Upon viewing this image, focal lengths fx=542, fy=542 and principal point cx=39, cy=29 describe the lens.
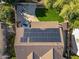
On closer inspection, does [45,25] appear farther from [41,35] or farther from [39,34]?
[41,35]

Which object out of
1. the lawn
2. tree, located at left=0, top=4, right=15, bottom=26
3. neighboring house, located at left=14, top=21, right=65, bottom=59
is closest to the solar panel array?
neighboring house, located at left=14, top=21, right=65, bottom=59

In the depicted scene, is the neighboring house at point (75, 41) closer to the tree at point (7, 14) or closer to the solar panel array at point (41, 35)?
the solar panel array at point (41, 35)

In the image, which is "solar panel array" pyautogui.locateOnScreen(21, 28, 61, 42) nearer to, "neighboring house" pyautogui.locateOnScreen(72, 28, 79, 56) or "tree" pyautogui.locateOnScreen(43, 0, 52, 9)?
"neighboring house" pyautogui.locateOnScreen(72, 28, 79, 56)

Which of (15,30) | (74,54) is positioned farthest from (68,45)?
(15,30)

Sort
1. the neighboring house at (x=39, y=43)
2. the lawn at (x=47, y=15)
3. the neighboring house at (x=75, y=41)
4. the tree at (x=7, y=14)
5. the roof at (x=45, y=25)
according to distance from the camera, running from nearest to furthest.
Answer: the neighboring house at (x=39, y=43) → the neighboring house at (x=75, y=41) → the roof at (x=45, y=25) → the tree at (x=7, y=14) → the lawn at (x=47, y=15)

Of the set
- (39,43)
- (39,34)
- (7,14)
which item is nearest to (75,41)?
(39,34)

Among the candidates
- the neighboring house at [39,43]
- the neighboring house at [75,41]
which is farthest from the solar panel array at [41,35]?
the neighboring house at [75,41]

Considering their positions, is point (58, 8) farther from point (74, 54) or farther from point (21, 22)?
point (74, 54)
